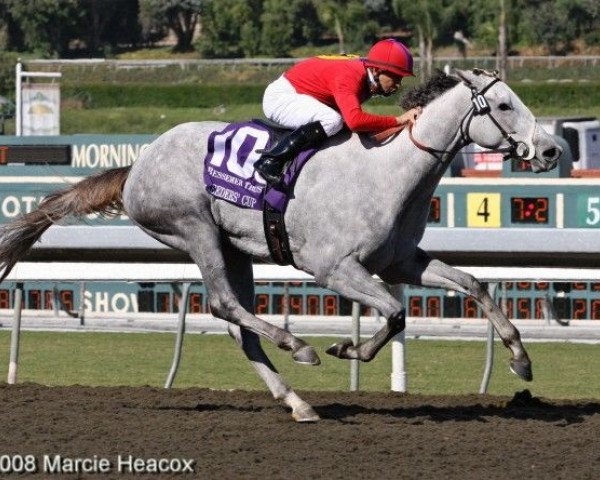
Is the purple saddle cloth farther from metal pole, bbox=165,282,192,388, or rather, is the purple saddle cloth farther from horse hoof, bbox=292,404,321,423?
metal pole, bbox=165,282,192,388

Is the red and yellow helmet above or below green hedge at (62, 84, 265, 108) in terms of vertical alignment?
above

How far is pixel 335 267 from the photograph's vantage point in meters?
6.27

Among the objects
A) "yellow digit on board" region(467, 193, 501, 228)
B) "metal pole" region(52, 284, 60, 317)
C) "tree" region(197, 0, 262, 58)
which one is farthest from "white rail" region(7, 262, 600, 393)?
"tree" region(197, 0, 262, 58)

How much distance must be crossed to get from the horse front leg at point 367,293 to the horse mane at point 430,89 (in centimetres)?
76

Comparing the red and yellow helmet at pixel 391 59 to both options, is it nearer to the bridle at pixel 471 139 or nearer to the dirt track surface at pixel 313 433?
the bridle at pixel 471 139

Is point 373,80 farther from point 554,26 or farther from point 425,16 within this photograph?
point 554,26

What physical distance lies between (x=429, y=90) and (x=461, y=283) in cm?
82

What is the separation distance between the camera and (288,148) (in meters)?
6.34

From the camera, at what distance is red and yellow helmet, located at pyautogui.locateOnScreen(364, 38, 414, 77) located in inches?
249

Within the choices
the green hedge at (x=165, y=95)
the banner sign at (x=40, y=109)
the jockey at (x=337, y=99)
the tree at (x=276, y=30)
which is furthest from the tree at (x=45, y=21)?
the jockey at (x=337, y=99)

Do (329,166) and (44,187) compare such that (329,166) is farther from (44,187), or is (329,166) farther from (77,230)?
(44,187)

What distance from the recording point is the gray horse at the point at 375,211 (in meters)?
6.21

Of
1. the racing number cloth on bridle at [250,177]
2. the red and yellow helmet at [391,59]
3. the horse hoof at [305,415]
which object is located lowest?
the horse hoof at [305,415]

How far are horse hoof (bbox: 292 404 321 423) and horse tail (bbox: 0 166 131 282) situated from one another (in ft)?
4.45
